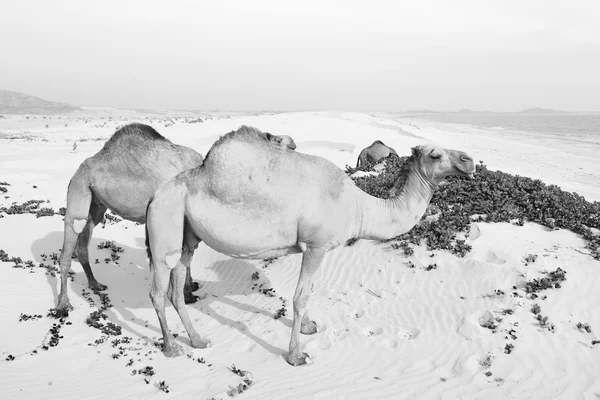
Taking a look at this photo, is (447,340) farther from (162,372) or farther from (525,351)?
(162,372)

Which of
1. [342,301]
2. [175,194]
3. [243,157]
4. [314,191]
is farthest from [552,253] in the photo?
[175,194]

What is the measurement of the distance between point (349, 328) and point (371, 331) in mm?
361

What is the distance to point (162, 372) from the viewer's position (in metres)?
5.68

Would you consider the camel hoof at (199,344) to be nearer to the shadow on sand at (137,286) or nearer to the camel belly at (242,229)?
the shadow on sand at (137,286)

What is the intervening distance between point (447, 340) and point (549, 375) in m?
1.36

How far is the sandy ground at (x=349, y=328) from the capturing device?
533cm

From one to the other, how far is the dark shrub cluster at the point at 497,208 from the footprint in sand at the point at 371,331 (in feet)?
8.31

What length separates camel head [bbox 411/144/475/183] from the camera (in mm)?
5102

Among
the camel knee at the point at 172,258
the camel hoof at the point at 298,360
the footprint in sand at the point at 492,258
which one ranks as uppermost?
the camel knee at the point at 172,258

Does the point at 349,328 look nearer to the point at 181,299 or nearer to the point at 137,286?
the point at 181,299

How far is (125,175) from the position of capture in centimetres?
730

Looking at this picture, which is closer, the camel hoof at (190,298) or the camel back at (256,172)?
the camel back at (256,172)

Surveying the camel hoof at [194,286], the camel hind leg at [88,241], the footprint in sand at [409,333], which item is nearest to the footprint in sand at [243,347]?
the footprint in sand at [409,333]

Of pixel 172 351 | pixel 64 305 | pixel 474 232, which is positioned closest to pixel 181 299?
pixel 172 351
